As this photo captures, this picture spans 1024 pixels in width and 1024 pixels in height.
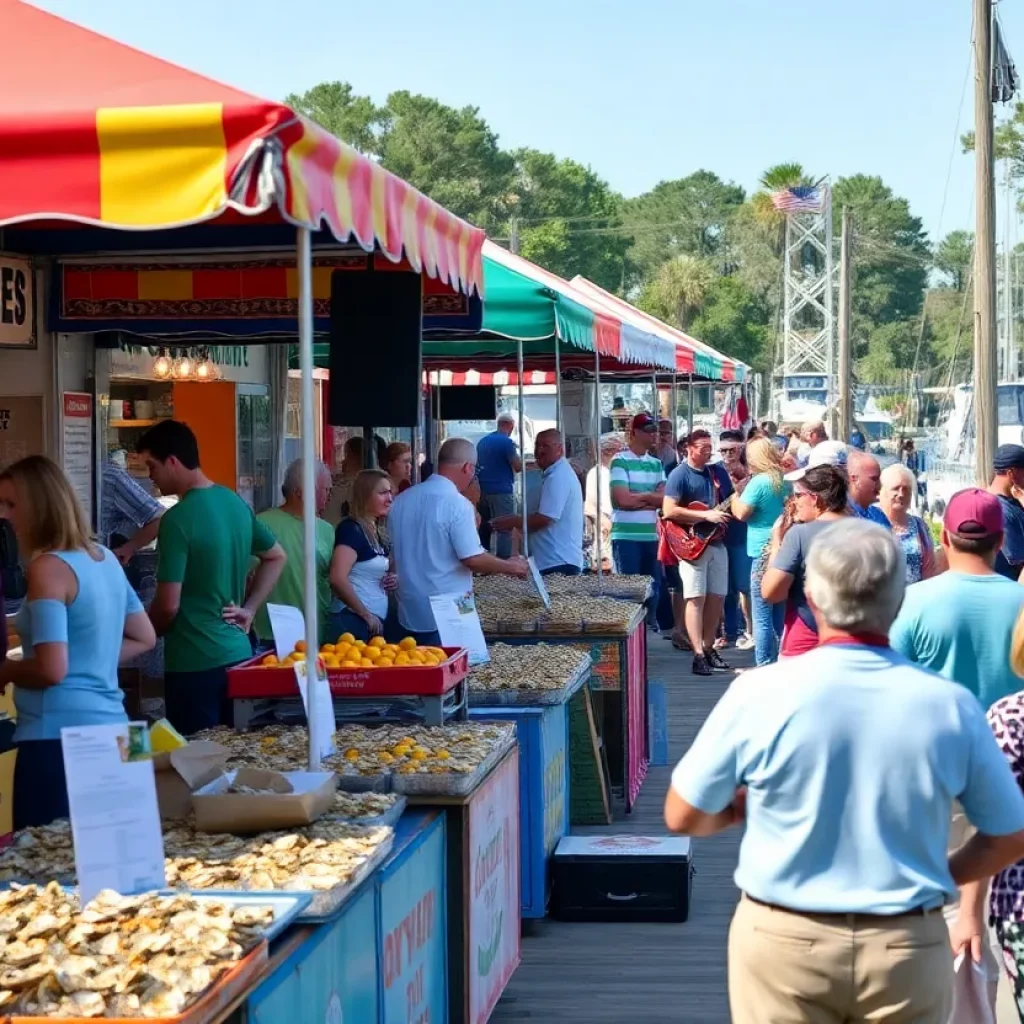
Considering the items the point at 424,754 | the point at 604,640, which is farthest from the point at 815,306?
the point at 424,754

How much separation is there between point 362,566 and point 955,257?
13018 cm

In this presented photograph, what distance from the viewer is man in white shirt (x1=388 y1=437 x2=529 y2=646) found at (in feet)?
24.1

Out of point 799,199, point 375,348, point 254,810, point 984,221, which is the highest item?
point 799,199

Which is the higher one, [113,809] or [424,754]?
[113,809]

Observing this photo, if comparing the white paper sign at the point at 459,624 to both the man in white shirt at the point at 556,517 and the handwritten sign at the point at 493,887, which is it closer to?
the handwritten sign at the point at 493,887

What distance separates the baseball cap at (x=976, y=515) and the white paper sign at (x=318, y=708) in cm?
182

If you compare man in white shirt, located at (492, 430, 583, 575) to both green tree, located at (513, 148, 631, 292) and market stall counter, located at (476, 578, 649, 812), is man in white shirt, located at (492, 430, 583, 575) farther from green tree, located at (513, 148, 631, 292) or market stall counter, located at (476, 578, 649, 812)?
green tree, located at (513, 148, 631, 292)

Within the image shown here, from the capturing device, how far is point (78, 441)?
10070 mm

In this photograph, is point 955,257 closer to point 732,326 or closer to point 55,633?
point 732,326

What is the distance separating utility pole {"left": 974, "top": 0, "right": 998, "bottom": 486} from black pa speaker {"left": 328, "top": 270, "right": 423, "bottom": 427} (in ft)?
30.8

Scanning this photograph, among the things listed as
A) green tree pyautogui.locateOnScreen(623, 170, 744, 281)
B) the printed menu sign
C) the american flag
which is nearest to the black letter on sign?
the printed menu sign

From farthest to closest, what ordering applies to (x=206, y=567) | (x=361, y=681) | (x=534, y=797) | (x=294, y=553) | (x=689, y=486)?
(x=689, y=486)
(x=294, y=553)
(x=534, y=797)
(x=206, y=567)
(x=361, y=681)

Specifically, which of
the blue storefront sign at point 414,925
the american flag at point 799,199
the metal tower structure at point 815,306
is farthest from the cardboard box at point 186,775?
the american flag at point 799,199

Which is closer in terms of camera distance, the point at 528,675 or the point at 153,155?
the point at 153,155
